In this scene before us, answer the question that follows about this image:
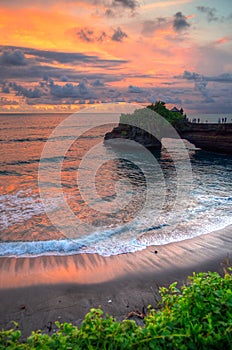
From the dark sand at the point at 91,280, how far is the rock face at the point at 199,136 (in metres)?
39.3

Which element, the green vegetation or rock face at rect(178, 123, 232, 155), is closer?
rock face at rect(178, 123, 232, 155)

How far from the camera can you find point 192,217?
16.1m

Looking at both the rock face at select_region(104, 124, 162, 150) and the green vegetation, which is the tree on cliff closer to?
the green vegetation

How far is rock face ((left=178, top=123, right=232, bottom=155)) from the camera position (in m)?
47.5

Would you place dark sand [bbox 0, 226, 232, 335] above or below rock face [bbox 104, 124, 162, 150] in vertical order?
below

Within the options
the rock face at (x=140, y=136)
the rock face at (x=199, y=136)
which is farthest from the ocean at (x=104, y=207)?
the rock face at (x=140, y=136)

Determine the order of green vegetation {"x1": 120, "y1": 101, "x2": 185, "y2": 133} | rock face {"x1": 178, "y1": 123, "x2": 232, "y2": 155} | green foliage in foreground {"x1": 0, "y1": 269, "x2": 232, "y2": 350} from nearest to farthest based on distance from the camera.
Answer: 1. green foliage in foreground {"x1": 0, "y1": 269, "x2": 232, "y2": 350}
2. rock face {"x1": 178, "y1": 123, "x2": 232, "y2": 155}
3. green vegetation {"x1": 120, "y1": 101, "x2": 185, "y2": 133}

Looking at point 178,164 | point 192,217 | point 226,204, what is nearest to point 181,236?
point 192,217

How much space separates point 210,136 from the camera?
50.2 metres

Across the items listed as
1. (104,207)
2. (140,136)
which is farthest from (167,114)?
(104,207)

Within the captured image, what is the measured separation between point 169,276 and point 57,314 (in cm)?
414

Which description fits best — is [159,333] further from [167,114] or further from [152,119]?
[167,114]

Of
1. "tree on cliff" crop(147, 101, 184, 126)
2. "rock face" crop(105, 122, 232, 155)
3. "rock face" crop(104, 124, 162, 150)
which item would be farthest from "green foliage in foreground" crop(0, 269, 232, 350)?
"tree on cliff" crop(147, 101, 184, 126)

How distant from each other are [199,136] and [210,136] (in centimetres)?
253
